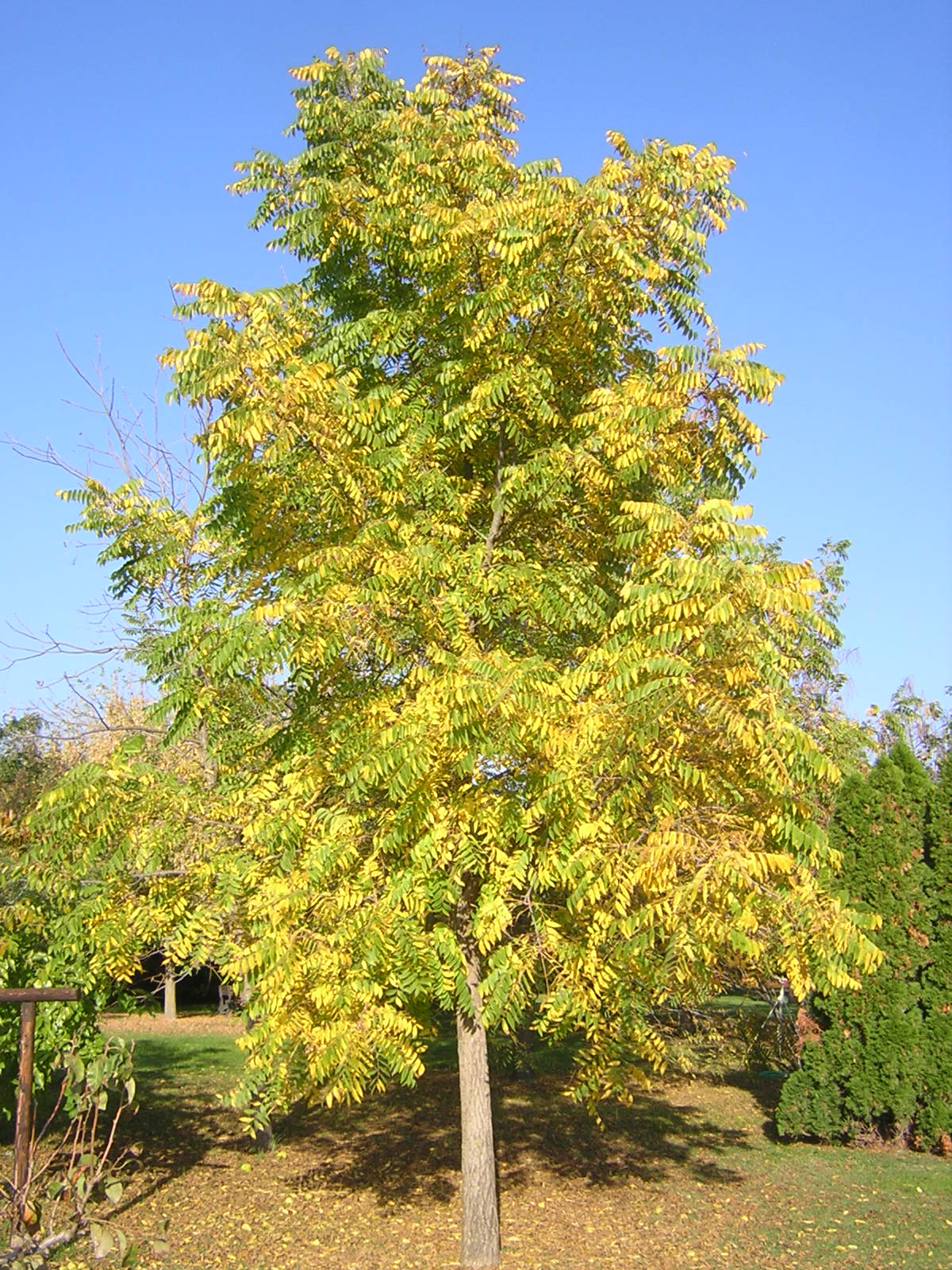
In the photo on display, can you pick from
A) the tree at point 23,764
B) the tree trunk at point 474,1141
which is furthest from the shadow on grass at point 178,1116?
the tree at point 23,764

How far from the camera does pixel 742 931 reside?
5.54 m

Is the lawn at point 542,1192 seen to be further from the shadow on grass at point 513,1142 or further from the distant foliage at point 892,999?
the distant foliage at point 892,999

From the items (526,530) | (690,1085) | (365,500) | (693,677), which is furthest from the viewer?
(690,1085)

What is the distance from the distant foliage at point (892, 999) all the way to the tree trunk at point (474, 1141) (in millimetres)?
4885

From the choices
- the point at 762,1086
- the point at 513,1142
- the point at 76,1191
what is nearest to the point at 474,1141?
the point at 76,1191

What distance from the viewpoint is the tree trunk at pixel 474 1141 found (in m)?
7.34

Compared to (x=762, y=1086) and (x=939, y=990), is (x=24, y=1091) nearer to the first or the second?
(x=939, y=990)

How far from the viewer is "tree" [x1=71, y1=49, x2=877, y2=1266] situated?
18.9 feet

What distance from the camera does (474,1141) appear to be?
7660 millimetres

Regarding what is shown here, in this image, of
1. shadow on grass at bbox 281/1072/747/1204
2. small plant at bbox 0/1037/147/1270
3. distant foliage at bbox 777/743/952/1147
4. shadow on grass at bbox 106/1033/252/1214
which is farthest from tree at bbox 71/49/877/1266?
distant foliage at bbox 777/743/952/1147

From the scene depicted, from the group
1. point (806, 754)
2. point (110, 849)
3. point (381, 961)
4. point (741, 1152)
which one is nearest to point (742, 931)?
point (806, 754)

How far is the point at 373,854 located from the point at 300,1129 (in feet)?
23.6

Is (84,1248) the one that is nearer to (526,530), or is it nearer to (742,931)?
(742,931)

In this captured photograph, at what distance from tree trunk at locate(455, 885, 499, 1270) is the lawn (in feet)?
0.79
